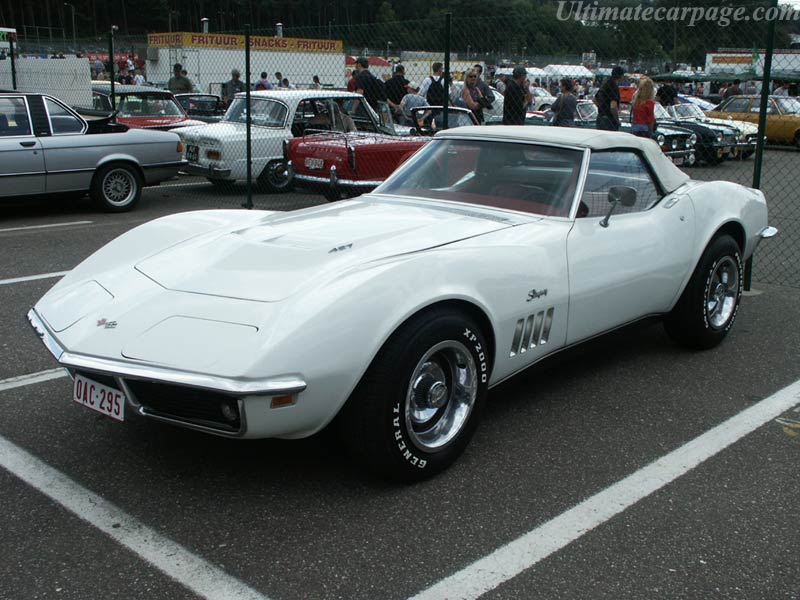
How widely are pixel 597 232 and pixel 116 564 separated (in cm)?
266

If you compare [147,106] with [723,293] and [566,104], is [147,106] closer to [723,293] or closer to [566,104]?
[566,104]

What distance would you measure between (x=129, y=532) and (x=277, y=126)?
900cm

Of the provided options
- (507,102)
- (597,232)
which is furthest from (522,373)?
(507,102)

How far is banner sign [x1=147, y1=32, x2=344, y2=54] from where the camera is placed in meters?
32.1

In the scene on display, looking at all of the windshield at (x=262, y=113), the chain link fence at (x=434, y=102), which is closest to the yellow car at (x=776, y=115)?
the chain link fence at (x=434, y=102)

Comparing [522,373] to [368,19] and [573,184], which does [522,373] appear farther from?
Result: [368,19]

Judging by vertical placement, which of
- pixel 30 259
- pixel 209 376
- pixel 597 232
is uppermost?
pixel 597 232

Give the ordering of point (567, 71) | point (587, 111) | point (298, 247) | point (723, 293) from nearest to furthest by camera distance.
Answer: point (298, 247) < point (723, 293) < point (587, 111) < point (567, 71)

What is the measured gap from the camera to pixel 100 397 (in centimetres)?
298

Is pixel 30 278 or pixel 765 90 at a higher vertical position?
pixel 765 90

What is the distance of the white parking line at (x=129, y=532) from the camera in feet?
8.32

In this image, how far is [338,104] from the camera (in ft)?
37.0

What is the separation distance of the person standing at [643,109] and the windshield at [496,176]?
292 inches

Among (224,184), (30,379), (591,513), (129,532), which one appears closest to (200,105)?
(224,184)
